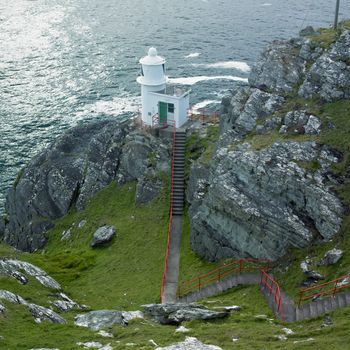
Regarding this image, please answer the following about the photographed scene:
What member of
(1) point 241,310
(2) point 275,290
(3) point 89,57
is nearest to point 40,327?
(1) point 241,310

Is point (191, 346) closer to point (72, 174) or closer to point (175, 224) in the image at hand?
point (175, 224)

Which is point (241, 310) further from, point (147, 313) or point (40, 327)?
point (40, 327)

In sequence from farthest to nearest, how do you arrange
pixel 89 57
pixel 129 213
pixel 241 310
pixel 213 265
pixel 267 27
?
pixel 267 27 → pixel 89 57 → pixel 129 213 → pixel 213 265 → pixel 241 310

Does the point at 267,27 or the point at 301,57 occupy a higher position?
the point at 301,57

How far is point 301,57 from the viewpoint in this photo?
4556 centimetres

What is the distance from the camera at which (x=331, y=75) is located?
132 feet

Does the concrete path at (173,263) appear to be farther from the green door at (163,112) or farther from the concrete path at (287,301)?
the green door at (163,112)

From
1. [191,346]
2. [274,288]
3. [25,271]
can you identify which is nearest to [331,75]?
[274,288]

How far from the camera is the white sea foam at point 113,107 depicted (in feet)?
256

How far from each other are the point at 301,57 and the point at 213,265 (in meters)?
20.4

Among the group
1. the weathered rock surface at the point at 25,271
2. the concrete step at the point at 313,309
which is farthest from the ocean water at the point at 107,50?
the concrete step at the point at 313,309

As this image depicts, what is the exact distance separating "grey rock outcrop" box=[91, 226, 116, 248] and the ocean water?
24567 millimetres

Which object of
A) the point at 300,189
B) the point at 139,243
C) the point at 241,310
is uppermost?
the point at 300,189

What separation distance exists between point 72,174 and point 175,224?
48.6 ft
